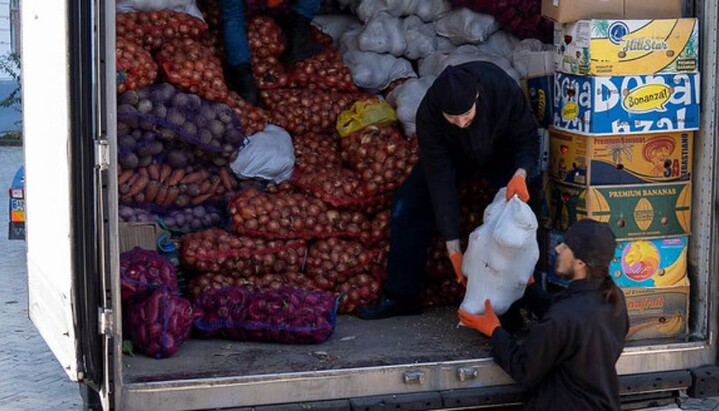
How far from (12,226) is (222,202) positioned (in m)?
3.48

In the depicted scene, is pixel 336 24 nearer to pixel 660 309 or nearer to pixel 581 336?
pixel 660 309

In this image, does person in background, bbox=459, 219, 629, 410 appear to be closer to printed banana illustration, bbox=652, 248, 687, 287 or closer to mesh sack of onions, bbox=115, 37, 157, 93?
printed banana illustration, bbox=652, 248, 687, 287

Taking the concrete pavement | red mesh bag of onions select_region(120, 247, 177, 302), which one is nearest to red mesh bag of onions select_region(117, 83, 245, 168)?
red mesh bag of onions select_region(120, 247, 177, 302)

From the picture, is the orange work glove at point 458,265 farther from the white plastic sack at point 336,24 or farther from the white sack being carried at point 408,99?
the white plastic sack at point 336,24

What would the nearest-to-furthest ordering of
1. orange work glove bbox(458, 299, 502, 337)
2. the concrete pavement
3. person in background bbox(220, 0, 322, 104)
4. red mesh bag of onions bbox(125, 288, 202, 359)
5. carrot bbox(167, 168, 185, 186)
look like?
red mesh bag of onions bbox(125, 288, 202, 359), orange work glove bbox(458, 299, 502, 337), carrot bbox(167, 168, 185, 186), person in background bbox(220, 0, 322, 104), the concrete pavement

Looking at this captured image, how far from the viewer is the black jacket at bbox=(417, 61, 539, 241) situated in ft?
16.7

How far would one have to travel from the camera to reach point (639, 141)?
4.95 metres

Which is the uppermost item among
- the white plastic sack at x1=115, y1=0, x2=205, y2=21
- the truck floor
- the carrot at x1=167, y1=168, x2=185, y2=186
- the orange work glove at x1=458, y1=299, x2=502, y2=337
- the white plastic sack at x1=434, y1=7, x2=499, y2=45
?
the white plastic sack at x1=115, y1=0, x2=205, y2=21

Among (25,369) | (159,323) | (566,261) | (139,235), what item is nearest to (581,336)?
(566,261)

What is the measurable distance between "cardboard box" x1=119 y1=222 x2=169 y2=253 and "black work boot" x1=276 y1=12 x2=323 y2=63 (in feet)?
5.34

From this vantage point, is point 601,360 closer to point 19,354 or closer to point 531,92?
point 531,92

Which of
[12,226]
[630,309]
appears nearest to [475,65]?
[630,309]

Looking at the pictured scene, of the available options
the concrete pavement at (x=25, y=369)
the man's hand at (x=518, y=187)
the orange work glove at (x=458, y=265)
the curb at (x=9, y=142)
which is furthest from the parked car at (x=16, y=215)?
the curb at (x=9, y=142)

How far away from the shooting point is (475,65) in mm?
5176
